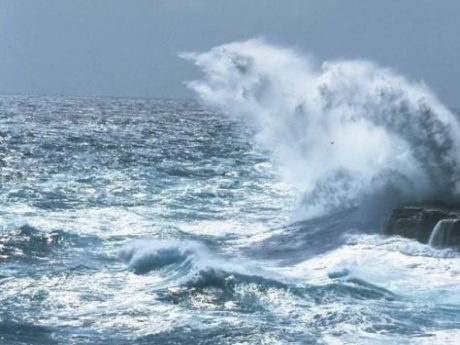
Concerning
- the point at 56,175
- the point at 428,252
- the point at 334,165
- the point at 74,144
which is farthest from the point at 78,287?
the point at 74,144

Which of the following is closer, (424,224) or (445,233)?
(445,233)

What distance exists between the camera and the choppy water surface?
14.2 m

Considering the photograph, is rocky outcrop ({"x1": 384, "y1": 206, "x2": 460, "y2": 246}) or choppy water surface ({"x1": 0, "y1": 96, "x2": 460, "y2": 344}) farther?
rocky outcrop ({"x1": 384, "y1": 206, "x2": 460, "y2": 246})

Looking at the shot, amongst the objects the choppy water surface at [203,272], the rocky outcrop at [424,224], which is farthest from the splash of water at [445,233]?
the choppy water surface at [203,272]

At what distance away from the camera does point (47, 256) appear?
20.3m

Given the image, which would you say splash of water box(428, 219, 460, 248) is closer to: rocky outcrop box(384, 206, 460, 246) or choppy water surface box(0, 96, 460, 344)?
rocky outcrop box(384, 206, 460, 246)

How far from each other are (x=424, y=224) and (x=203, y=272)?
24.2 feet

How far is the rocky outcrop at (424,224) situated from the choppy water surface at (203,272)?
0.51 metres

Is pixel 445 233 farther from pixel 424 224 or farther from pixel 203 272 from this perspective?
pixel 203 272

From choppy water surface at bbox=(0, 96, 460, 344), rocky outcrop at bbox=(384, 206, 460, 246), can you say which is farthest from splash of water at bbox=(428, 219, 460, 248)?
choppy water surface at bbox=(0, 96, 460, 344)

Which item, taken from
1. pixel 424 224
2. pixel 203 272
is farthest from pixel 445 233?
pixel 203 272

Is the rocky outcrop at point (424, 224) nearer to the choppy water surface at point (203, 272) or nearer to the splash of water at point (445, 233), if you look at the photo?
the splash of water at point (445, 233)

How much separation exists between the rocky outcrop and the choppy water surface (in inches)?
20.2

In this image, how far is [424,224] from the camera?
2142 centimetres
